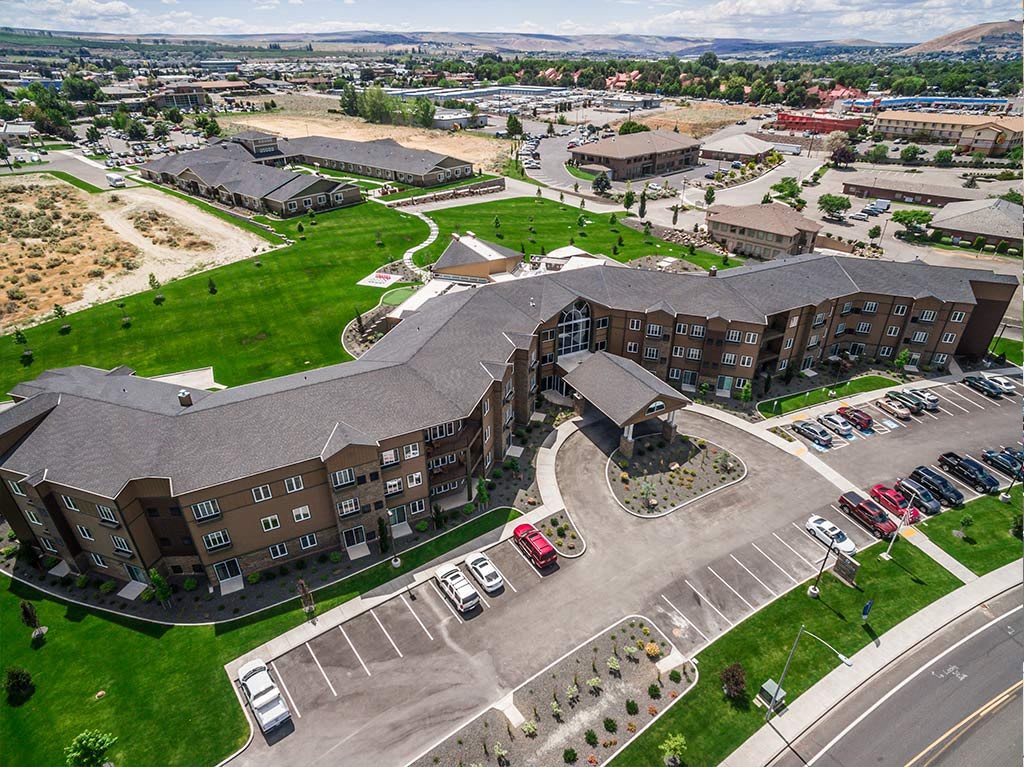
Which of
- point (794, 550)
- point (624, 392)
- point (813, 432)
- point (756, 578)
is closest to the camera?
point (756, 578)

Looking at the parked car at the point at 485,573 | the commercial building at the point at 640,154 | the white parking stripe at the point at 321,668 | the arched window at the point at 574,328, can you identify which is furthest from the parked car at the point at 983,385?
the commercial building at the point at 640,154

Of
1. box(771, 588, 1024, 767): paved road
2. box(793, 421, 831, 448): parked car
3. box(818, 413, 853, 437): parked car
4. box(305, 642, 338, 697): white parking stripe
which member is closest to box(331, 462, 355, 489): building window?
box(305, 642, 338, 697): white parking stripe

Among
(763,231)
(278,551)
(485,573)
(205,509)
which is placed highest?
(205,509)

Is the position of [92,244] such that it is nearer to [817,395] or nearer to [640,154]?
[817,395]

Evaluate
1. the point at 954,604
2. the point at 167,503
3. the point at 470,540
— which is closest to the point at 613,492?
the point at 470,540

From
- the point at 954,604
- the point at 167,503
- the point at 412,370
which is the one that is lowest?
the point at 954,604

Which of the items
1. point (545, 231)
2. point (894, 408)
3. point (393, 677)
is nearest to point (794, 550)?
point (894, 408)

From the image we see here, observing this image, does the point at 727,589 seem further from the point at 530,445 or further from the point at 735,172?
the point at 735,172
